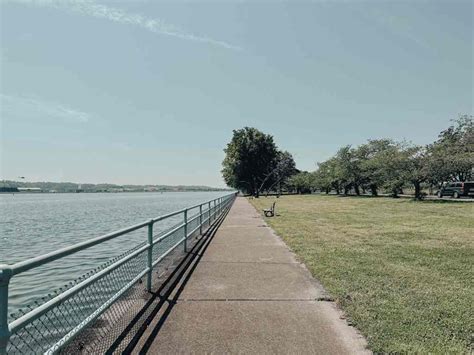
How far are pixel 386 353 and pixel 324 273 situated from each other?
3549mm

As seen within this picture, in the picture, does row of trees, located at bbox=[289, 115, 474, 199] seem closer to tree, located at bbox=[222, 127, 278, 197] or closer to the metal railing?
tree, located at bbox=[222, 127, 278, 197]

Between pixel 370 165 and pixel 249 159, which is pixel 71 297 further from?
pixel 249 159

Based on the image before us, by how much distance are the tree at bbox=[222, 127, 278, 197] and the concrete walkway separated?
70.2m

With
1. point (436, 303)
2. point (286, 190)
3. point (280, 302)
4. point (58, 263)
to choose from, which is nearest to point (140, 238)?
point (58, 263)

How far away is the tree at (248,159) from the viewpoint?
261ft

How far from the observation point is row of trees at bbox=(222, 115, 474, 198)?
123 feet

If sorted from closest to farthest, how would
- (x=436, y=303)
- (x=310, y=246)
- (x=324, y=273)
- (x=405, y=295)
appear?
(x=436, y=303) < (x=405, y=295) < (x=324, y=273) < (x=310, y=246)

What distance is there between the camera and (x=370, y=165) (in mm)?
51812

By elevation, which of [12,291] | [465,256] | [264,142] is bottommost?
[12,291]

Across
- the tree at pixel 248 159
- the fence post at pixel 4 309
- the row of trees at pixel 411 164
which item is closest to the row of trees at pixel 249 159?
the tree at pixel 248 159

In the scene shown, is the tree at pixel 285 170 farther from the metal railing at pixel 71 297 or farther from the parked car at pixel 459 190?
the metal railing at pixel 71 297

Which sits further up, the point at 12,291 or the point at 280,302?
the point at 280,302

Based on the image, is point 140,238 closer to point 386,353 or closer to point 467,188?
point 386,353

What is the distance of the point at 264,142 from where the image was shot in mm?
83312
